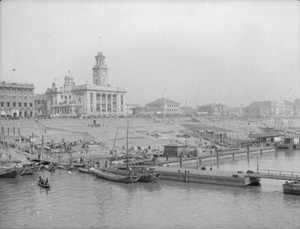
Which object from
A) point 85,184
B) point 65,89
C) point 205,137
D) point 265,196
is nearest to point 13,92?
point 65,89

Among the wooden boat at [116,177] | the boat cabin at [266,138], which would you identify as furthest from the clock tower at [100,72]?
the wooden boat at [116,177]

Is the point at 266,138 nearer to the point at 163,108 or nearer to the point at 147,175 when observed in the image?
the point at 147,175

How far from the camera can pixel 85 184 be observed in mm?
46969

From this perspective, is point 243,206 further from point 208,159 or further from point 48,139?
point 48,139

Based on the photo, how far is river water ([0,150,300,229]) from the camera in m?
31.6

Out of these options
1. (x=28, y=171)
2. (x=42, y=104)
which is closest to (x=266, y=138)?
(x=28, y=171)

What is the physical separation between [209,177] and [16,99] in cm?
7842

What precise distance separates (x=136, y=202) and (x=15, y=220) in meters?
11.2

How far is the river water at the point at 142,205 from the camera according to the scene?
3158cm

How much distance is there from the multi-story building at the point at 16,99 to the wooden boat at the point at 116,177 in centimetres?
6347

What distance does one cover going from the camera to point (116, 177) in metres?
48.7

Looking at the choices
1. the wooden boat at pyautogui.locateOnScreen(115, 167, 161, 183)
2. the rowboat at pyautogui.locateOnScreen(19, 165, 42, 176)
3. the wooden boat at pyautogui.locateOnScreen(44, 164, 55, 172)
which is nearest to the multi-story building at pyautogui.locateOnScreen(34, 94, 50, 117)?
the wooden boat at pyautogui.locateOnScreen(44, 164, 55, 172)

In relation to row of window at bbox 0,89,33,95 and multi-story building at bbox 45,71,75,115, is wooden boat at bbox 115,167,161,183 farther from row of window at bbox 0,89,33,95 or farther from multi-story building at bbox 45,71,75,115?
multi-story building at bbox 45,71,75,115

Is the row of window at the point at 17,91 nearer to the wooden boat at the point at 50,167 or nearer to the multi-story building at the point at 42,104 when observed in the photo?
the multi-story building at the point at 42,104
